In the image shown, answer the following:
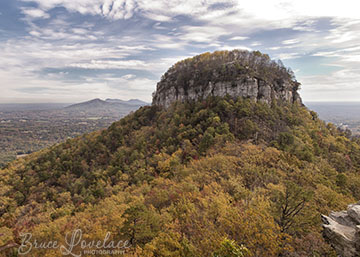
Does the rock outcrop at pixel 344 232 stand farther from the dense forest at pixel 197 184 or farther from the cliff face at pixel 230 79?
the cliff face at pixel 230 79

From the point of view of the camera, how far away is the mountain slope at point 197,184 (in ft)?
51.5

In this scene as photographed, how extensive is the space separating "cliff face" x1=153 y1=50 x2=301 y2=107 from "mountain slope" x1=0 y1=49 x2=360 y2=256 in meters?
4.01

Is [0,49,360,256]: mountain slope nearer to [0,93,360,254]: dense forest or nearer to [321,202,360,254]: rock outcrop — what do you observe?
[0,93,360,254]: dense forest

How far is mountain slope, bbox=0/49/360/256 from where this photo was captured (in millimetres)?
15688

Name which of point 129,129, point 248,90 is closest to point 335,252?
point 248,90

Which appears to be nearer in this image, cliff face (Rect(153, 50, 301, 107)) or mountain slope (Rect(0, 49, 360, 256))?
mountain slope (Rect(0, 49, 360, 256))

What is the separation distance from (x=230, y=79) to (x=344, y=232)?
2351 inches

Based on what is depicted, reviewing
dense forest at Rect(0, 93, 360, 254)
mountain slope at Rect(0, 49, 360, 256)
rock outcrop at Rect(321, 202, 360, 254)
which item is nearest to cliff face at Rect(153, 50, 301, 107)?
mountain slope at Rect(0, 49, 360, 256)

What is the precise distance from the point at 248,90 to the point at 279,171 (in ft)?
133

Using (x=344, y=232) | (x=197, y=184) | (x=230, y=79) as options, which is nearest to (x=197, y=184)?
(x=197, y=184)

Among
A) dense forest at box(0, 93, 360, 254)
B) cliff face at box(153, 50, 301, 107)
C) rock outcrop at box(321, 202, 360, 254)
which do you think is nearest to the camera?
rock outcrop at box(321, 202, 360, 254)

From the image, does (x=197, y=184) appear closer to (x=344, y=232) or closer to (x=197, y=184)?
(x=197, y=184)

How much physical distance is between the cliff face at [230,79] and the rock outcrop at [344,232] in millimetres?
52328

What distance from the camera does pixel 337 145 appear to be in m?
51.7
